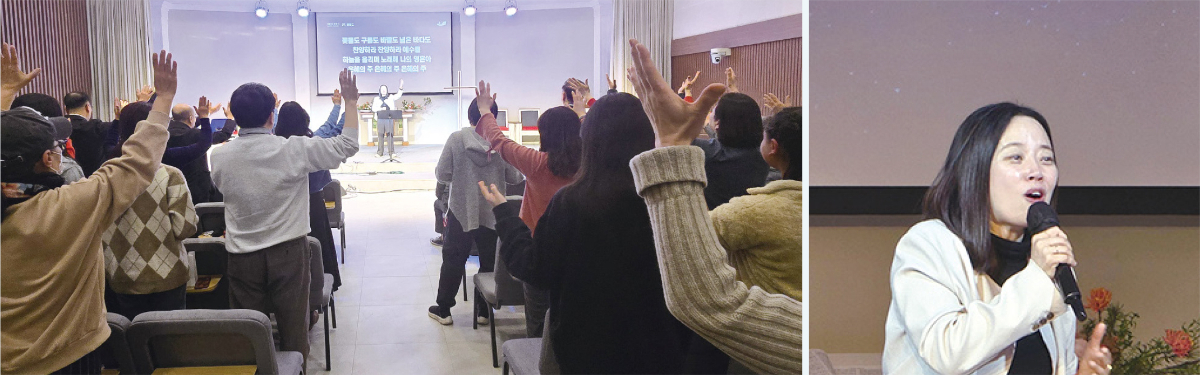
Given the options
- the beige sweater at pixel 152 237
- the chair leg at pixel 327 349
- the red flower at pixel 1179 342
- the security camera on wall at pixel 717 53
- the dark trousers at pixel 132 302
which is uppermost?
the security camera on wall at pixel 717 53

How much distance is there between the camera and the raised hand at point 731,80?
159 centimetres

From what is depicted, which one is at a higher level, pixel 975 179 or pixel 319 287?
pixel 975 179

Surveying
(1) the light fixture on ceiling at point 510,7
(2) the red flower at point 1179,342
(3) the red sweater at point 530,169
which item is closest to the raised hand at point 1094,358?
(2) the red flower at point 1179,342

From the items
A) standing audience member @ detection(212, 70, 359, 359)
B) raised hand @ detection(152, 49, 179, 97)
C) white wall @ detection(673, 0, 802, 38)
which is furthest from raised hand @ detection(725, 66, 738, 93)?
raised hand @ detection(152, 49, 179, 97)

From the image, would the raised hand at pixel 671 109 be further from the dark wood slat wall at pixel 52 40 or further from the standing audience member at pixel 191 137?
the dark wood slat wall at pixel 52 40

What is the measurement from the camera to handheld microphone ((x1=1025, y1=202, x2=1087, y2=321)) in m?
1.20

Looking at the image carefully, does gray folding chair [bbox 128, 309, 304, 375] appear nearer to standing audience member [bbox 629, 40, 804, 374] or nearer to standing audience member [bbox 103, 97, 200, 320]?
standing audience member [bbox 103, 97, 200, 320]

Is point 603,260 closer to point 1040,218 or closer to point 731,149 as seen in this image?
point 731,149

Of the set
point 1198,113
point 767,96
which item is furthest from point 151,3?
point 1198,113

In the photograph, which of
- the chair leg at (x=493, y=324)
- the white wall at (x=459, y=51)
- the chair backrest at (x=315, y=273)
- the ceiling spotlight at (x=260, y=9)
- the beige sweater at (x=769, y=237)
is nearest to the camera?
the beige sweater at (x=769, y=237)

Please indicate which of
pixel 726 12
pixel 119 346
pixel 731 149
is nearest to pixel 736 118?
pixel 731 149

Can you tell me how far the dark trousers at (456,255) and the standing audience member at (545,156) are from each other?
0.83ft

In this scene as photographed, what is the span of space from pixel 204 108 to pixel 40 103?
33 centimetres

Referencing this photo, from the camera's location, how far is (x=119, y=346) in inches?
66.9
